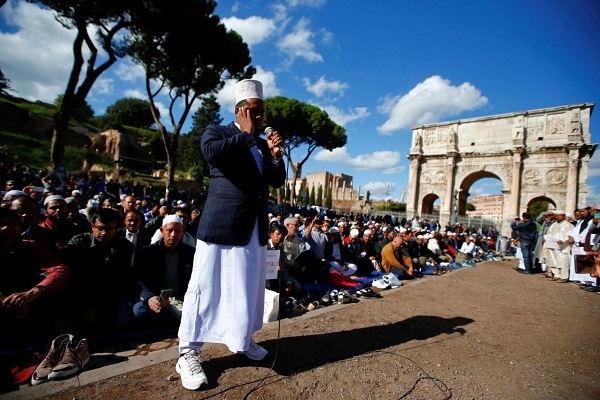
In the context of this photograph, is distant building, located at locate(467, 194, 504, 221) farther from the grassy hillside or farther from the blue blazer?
the blue blazer

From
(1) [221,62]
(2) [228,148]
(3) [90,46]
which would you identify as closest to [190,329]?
(2) [228,148]

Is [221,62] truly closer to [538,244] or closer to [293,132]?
[293,132]

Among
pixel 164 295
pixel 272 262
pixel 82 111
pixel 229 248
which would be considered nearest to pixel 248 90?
pixel 229 248

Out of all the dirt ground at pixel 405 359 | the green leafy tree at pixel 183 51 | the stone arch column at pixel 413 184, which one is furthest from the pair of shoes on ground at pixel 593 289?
the stone arch column at pixel 413 184

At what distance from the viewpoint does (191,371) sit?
2012 mm

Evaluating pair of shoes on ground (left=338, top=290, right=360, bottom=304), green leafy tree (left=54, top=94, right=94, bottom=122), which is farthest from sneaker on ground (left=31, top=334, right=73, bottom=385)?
green leafy tree (left=54, top=94, right=94, bottom=122)

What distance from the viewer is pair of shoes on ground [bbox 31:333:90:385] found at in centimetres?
202

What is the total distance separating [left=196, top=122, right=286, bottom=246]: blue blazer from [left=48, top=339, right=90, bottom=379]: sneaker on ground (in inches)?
51.3

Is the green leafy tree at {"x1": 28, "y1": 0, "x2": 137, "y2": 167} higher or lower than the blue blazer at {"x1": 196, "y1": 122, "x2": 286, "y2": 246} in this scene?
higher

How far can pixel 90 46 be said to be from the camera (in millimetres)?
11391

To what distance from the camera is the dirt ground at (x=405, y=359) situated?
6.86ft

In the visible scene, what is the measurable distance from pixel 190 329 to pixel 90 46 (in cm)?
1400

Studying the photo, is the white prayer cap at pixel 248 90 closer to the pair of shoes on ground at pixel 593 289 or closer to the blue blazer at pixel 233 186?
the blue blazer at pixel 233 186

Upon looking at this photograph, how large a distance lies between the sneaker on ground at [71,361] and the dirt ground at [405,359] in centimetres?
23
